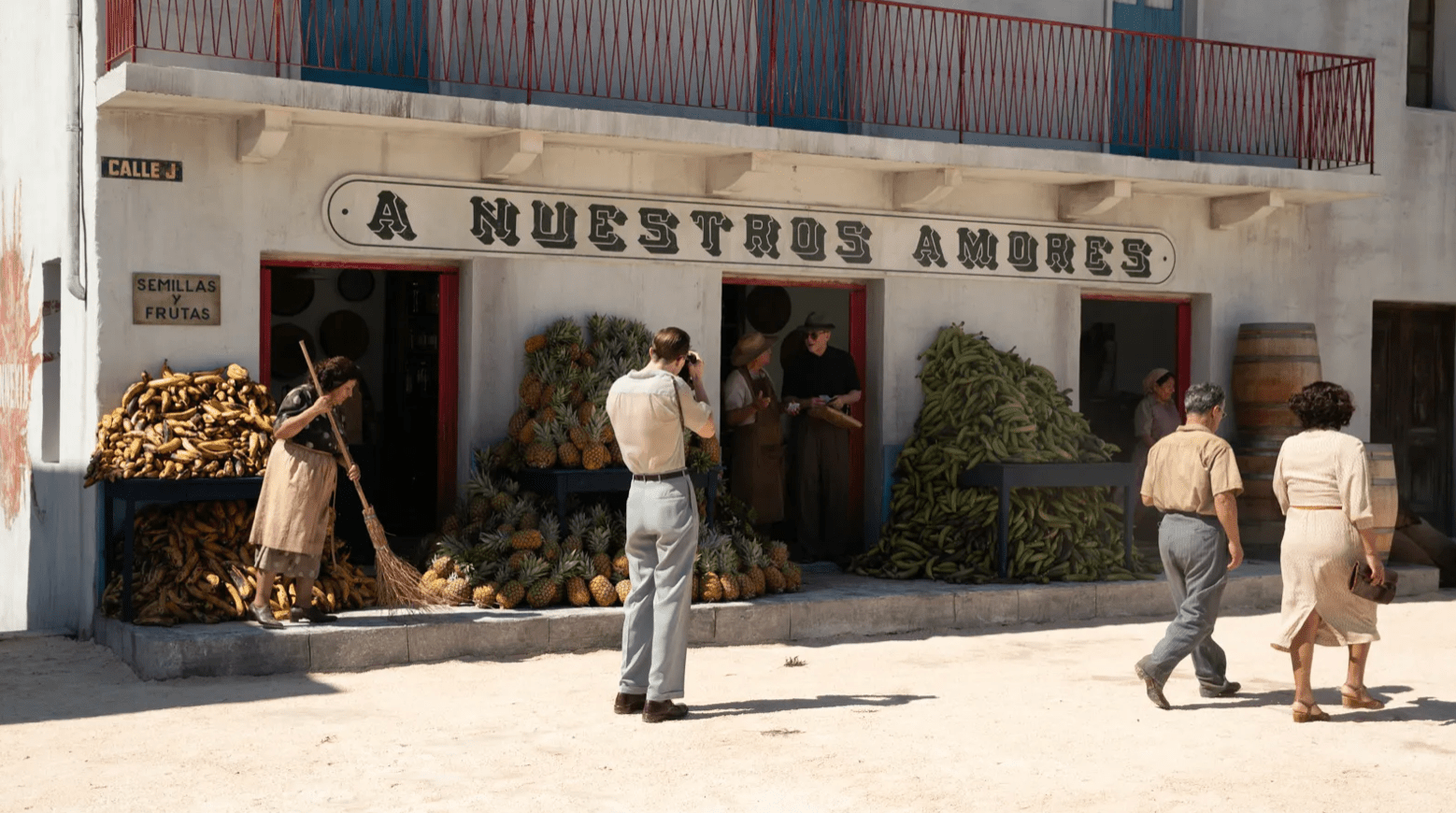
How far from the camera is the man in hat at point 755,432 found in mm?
12562

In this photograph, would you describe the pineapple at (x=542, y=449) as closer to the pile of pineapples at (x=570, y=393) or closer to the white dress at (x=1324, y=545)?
the pile of pineapples at (x=570, y=393)

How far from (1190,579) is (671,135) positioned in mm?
4935

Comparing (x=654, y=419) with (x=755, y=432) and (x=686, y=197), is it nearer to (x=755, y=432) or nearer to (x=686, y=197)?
(x=686, y=197)

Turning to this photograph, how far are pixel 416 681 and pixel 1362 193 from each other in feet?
31.6

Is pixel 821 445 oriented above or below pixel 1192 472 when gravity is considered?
below

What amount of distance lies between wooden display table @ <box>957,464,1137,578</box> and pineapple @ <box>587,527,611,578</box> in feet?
9.77

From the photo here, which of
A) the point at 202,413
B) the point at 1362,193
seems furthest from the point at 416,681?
the point at 1362,193

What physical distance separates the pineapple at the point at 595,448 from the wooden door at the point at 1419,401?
28.6 ft

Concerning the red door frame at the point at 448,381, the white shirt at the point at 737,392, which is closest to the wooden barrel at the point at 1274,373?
the white shirt at the point at 737,392

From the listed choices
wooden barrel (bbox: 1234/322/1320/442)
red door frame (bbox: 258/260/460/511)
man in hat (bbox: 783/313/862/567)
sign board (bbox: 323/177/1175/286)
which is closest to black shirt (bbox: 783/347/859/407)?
man in hat (bbox: 783/313/862/567)

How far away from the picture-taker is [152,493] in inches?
369

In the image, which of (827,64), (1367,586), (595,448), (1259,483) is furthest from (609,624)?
(1259,483)

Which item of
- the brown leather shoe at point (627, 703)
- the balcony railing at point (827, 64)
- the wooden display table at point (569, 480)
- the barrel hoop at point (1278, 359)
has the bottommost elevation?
the brown leather shoe at point (627, 703)

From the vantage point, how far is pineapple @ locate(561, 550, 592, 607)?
34.0 ft
